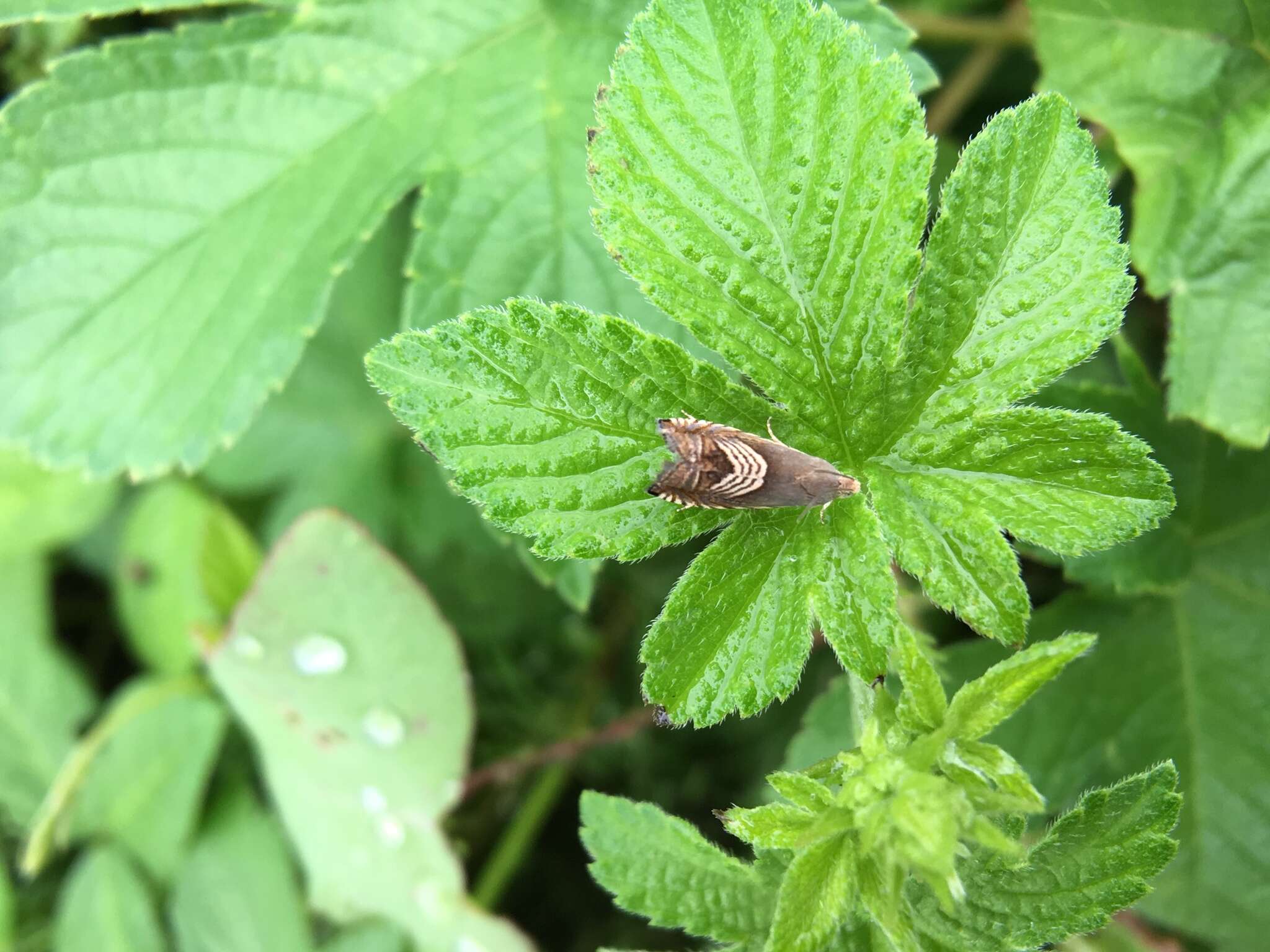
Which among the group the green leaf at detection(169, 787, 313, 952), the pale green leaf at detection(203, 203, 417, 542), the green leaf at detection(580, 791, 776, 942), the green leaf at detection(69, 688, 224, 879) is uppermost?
the green leaf at detection(580, 791, 776, 942)

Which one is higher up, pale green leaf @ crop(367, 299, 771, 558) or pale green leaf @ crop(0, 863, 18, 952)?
pale green leaf @ crop(367, 299, 771, 558)

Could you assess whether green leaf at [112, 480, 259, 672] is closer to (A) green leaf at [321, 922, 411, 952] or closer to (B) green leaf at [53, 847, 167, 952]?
(B) green leaf at [53, 847, 167, 952]

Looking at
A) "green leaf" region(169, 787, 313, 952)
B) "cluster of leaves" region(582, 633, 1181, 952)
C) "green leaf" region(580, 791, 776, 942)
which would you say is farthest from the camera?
"green leaf" region(169, 787, 313, 952)

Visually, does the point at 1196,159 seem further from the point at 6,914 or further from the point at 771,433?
the point at 6,914

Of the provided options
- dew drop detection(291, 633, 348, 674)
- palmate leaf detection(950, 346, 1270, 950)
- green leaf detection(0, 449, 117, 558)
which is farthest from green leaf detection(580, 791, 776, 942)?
green leaf detection(0, 449, 117, 558)

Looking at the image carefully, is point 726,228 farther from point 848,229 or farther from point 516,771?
point 516,771

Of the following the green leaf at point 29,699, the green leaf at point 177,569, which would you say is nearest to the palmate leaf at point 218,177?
the green leaf at point 177,569

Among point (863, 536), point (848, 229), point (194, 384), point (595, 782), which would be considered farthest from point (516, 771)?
point (848, 229)

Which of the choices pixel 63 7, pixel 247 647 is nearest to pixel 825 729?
pixel 247 647
